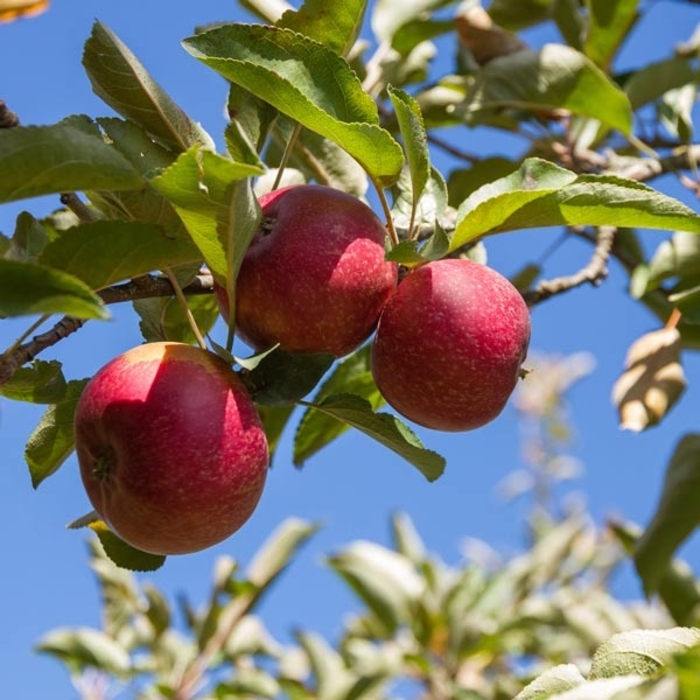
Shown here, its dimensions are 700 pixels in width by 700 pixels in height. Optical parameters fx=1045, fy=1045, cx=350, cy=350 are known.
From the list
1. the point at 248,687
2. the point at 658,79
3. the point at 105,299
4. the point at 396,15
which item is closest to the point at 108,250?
the point at 105,299

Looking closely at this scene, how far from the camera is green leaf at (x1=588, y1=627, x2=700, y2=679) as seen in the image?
104 cm

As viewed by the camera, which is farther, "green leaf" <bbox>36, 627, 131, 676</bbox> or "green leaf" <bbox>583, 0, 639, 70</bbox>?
"green leaf" <bbox>36, 627, 131, 676</bbox>

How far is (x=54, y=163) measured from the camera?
3.10 ft

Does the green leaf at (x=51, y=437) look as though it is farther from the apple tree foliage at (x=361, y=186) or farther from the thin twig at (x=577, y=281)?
the thin twig at (x=577, y=281)

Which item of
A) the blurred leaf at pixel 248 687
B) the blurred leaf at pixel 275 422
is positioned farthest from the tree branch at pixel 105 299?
the blurred leaf at pixel 248 687

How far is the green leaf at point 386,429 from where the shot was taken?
3.99 feet

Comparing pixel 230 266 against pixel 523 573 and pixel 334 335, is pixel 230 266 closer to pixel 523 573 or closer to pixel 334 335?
pixel 334 335

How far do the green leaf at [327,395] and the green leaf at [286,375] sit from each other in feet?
1.26

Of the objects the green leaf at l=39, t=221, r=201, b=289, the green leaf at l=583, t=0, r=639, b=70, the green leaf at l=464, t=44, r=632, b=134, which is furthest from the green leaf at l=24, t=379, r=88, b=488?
the green leaf at l=583, t=0, r=639, b=70

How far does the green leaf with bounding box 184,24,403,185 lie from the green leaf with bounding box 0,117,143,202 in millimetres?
187

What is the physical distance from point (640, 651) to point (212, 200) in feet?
2.04

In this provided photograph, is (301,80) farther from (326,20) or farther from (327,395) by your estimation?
(327,395)

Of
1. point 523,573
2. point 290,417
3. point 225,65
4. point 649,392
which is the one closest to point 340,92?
point 225,65

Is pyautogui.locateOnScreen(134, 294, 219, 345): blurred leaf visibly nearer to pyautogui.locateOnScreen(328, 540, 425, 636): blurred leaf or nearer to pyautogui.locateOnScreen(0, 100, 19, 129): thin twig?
pyautogui.locateOnScreen(0, 100, 19, 129): thin twig
